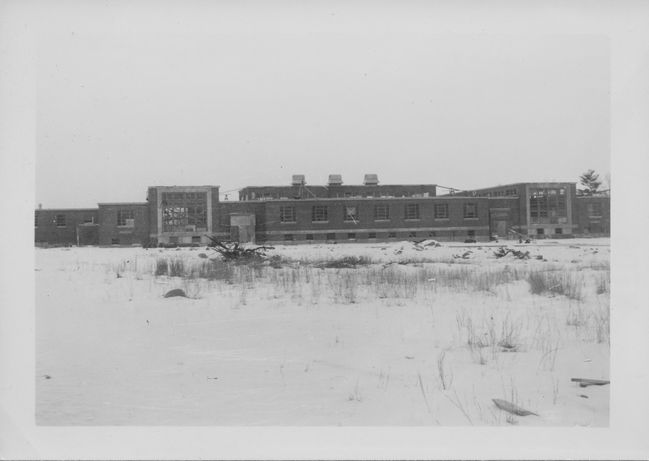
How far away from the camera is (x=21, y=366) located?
6.18 m

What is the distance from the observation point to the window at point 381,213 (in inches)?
1105

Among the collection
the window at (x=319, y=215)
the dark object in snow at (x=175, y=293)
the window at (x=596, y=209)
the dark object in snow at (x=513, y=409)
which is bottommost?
the dark object in snow at (x=513, y=409)

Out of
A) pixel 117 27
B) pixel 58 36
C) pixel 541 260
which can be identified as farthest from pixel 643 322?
pixel 58 36

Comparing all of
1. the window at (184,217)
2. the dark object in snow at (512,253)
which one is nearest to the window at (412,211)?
the dark object in snow at (512,253)

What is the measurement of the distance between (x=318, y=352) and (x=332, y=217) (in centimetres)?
2339

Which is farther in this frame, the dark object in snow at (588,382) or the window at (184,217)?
the window at (184,217)

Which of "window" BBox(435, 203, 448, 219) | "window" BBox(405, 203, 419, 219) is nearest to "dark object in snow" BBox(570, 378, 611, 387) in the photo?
"window" BBox(435, 203, 448, 219)

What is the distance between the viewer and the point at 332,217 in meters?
29.6

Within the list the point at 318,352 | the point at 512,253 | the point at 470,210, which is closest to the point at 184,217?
the point at 512,253

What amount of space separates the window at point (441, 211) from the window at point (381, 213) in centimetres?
305

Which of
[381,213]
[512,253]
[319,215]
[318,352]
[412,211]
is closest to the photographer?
[318,352]

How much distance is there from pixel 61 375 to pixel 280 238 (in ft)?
76.7

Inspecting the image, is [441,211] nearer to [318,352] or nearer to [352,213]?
[352,213]

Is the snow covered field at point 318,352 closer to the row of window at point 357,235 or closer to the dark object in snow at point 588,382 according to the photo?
the dark object in snow at point 588,382
